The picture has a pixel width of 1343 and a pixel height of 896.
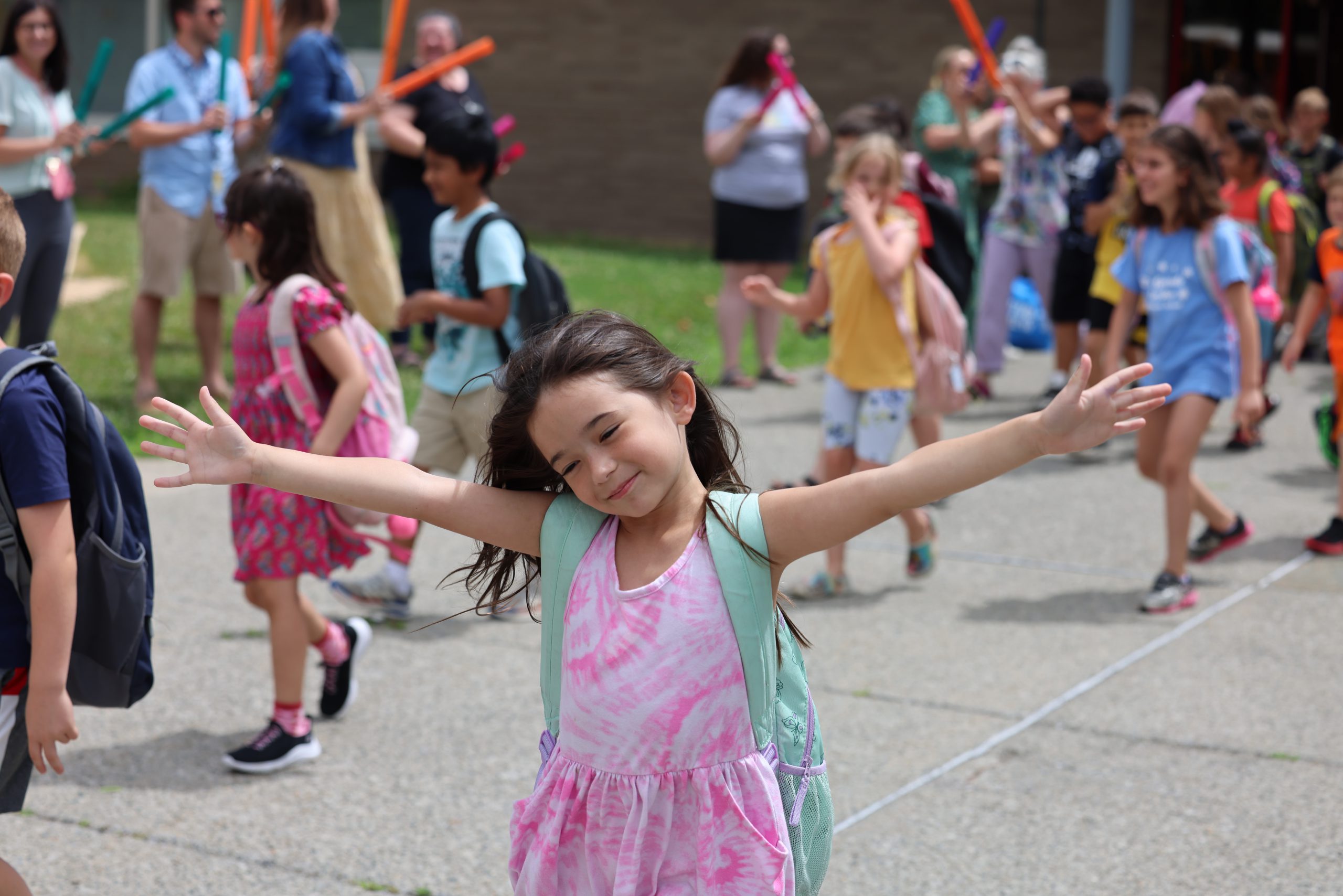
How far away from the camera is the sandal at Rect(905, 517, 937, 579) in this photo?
19.6ft

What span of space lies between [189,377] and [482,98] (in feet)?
8.34

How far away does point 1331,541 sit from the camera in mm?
6336

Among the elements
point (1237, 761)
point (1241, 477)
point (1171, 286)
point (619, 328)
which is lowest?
point (1241, 477)

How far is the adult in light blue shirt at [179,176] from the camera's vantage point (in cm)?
817

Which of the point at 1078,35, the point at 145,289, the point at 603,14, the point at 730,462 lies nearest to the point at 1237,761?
the point at 730,462

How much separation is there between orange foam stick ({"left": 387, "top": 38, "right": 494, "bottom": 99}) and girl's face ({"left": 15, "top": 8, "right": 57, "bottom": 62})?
182cm

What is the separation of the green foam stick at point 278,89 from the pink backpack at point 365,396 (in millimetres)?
4409

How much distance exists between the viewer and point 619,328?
2404mm

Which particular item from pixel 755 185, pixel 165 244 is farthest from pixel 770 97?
pixel 165 244

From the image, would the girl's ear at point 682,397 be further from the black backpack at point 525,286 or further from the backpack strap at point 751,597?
the black backpack at point 525,286

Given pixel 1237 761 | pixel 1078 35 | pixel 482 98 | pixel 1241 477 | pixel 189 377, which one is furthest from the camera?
pixel 1078 35

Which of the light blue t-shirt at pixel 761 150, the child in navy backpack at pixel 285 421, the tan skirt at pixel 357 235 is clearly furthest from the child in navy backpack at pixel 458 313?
the light blue t-shirt at pixel 761 150

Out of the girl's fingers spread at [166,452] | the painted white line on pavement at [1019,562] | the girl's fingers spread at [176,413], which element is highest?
the girl's fingers spread at [176,413]

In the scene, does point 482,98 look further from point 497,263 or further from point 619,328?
point 619,328
